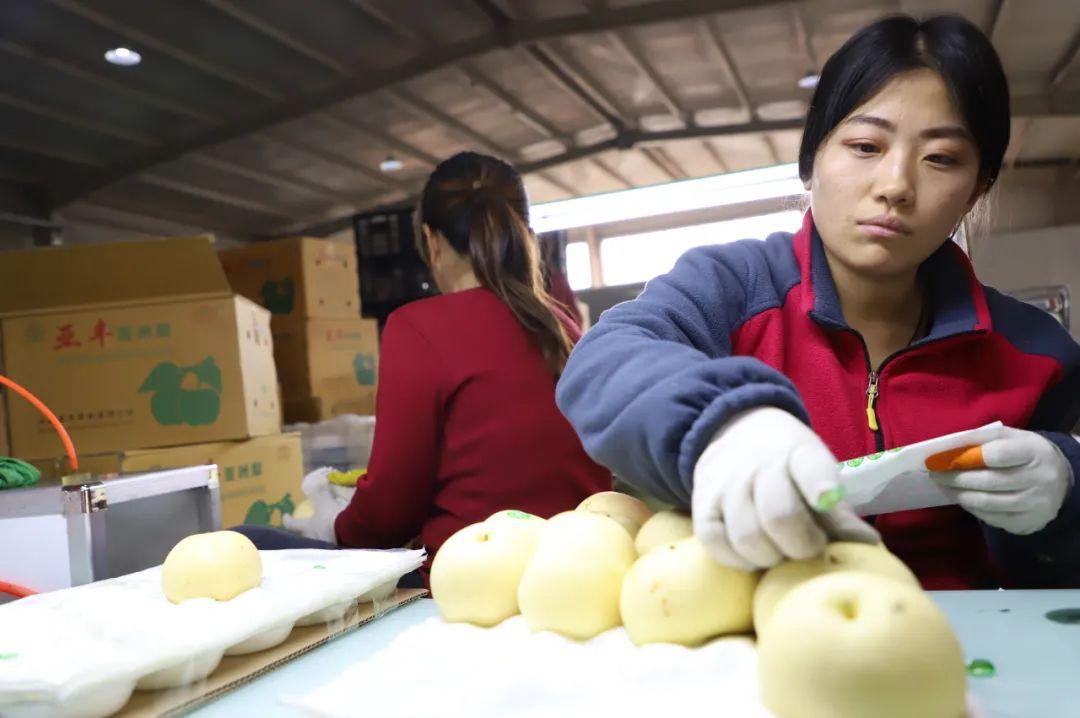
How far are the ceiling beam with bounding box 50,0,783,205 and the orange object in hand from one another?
4.27 meters

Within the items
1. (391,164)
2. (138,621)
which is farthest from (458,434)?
(391,164)

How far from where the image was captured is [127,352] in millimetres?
2469

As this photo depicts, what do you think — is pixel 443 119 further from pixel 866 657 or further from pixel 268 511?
pixel 866 657

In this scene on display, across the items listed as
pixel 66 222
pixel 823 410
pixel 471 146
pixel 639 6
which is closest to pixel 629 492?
pixel 823 410

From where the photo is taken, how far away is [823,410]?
112cm

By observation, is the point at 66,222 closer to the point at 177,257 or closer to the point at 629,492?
the point at 177,257

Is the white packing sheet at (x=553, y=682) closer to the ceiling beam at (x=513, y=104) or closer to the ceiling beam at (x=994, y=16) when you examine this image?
the ceiling beam at (x=994, y=16)

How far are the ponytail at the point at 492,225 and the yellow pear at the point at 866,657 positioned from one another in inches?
48.6

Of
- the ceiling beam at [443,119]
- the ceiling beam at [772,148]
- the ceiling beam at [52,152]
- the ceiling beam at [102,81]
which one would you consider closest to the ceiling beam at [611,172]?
the ceiling beam at [443,119]

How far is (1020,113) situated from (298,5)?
444 centimetres

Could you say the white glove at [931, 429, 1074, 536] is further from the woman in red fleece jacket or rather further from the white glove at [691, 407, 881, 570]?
the woman in red fleece jacket

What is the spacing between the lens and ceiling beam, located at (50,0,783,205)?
4719mm

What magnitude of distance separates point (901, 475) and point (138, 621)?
0.74 metres

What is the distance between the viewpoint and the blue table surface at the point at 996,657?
0.58m
